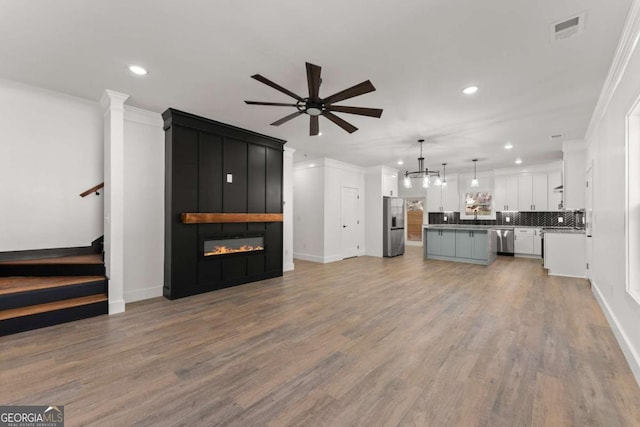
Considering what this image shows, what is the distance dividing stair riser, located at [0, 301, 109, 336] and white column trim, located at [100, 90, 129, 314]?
0.15m

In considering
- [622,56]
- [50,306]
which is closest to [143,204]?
[50,306]

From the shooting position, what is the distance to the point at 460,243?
7148mm

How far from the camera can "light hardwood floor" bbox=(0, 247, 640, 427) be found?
1.75 meters

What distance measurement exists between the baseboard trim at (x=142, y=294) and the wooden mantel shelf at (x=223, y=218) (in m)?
→ 1.14

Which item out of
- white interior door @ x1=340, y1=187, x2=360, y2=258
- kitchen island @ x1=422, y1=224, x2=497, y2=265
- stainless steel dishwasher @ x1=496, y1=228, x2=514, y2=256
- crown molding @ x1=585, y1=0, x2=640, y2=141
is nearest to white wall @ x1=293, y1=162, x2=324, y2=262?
white interior door @ x1=340, y1=187, x2=360, y2=258

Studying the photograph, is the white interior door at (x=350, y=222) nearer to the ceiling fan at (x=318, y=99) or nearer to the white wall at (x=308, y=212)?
the white wall at (x=308, y=212)

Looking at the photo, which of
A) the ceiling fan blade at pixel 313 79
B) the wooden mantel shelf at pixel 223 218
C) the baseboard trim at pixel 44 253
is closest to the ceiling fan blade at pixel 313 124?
the ceiling fan blade at pixel 313 79

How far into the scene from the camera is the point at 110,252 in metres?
3.52

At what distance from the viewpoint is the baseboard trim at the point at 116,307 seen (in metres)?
3.44

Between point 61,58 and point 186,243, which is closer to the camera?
point 61,58

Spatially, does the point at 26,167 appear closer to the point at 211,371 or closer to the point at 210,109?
the point at 210,109

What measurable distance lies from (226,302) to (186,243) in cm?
113

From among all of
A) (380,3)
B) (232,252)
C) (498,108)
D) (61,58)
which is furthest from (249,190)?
(498,108)

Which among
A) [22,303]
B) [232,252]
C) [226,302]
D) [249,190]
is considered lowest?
[226,302]
